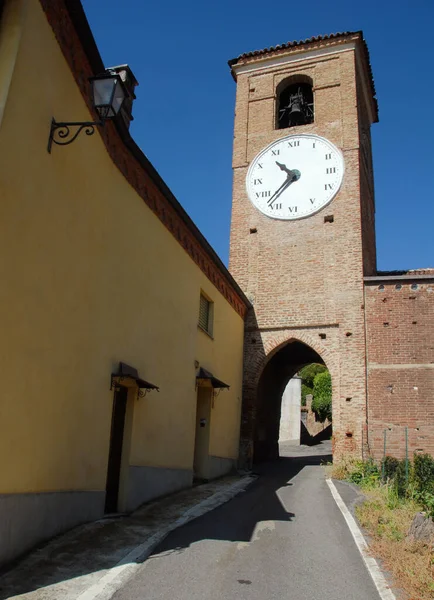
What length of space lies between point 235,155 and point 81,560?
50.5 feet

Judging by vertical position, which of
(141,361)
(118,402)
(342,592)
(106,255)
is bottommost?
(342,592)

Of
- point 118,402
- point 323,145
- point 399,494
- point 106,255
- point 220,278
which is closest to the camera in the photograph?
point 106,255

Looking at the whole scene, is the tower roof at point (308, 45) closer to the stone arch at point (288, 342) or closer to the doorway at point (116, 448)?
the stone arch at point (288, 342)

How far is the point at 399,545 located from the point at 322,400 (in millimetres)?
31553

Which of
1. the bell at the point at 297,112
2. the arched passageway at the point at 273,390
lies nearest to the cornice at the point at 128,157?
the arched passageway at the point at 273,390

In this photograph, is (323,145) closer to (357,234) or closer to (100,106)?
(357,234)

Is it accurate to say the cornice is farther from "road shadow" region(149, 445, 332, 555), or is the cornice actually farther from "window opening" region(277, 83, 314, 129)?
"window opening" region(277, 83, 314, 129)

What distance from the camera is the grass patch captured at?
16.2ft

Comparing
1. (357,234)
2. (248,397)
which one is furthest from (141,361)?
(357,234)

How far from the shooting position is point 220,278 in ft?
45.4

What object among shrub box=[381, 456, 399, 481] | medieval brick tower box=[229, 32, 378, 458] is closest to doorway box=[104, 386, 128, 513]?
shrub box=[381, 456, 399, 481]

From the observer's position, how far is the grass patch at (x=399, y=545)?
16.2 feet

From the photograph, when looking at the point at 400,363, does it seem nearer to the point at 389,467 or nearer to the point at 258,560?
the point at 389,467

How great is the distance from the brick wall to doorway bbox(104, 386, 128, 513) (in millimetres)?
7925
